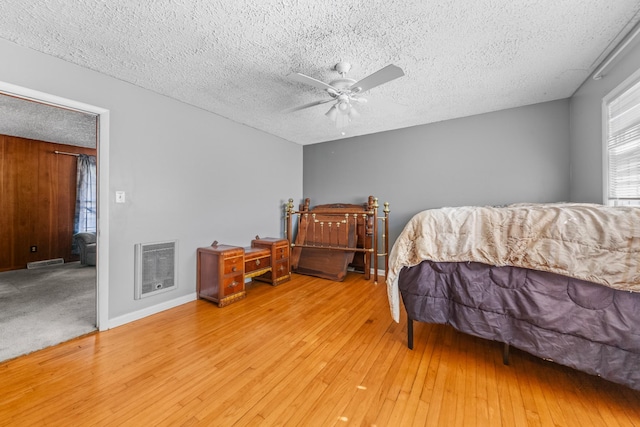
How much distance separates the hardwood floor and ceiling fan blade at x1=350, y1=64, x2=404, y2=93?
Result: 211cm

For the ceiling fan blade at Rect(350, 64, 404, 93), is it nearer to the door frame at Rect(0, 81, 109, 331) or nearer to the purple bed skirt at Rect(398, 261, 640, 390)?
the purple bed skirt at Rect(398, 261, 640, 390)

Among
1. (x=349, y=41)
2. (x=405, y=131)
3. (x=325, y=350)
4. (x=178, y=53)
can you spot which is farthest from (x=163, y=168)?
(x=405, y=131)

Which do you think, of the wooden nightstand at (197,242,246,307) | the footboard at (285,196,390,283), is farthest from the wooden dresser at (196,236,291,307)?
the footboard at (285,196,390,283)

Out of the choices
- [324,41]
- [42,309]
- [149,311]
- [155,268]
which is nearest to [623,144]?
[324,41]

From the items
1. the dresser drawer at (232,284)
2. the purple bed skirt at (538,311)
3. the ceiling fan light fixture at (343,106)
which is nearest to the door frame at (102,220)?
the dresser drawer at (232,284)

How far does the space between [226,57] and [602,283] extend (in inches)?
116

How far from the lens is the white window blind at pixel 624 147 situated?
6.07 ft

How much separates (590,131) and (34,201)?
8388 mm

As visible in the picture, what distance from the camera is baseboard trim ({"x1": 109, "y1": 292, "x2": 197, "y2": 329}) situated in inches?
92.0

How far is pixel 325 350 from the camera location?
6.30 feet

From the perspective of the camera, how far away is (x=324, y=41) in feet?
6.00

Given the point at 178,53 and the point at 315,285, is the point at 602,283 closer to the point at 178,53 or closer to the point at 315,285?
the point at 315,285

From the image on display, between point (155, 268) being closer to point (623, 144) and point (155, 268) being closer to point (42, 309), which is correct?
point (42, 309)

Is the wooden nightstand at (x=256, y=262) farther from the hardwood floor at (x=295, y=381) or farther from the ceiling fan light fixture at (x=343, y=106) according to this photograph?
the ceiling fan light fixture at (x=343, y=106)
